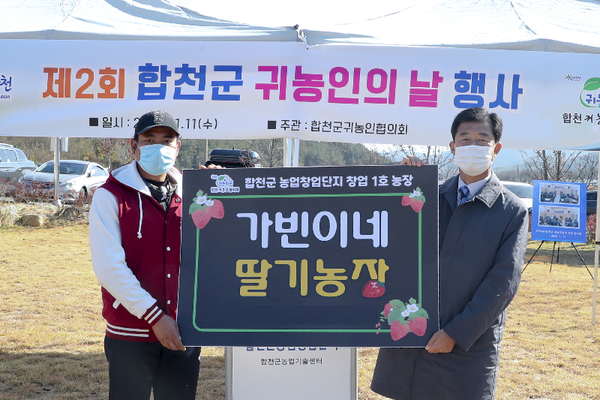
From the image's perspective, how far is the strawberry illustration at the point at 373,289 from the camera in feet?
7.00

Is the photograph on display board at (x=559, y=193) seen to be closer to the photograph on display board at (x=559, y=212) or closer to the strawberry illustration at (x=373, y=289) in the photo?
the photograph on display board at (x=559, y=212)

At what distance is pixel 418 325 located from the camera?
2.06 m

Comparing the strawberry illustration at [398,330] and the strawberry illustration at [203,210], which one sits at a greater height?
the strawberry illustration at [203,210]

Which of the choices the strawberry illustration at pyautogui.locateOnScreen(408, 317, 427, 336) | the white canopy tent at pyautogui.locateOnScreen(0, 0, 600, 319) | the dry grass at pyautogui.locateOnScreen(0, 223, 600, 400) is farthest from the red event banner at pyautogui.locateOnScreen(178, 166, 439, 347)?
the dry grass at pyautogui.locateOnScreen(0, 223, 600, 400)

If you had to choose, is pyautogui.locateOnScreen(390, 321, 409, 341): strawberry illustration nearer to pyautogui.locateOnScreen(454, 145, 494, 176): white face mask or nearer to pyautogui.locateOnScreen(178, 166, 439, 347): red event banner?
pyautogui.locateOnScreen(178, 166, 439, 347): red event banner

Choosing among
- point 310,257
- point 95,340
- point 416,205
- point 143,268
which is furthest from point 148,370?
point 95,340

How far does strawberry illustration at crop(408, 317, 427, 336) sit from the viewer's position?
2051mm

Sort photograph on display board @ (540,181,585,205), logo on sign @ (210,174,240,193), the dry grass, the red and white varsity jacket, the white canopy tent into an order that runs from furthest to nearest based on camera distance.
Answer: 1. photograph on display board @ (540,181,585,205)
2. the dry grass
3. the white canopy tent
4. logo on sign @ (210,174,240,193)
5. the red and white varsity jacket

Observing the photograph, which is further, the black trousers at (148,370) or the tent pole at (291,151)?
the tent pole at (291,151)

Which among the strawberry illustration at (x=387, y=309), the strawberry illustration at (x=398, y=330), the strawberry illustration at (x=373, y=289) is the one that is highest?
the strawberry illustration at (x=373, y=289)

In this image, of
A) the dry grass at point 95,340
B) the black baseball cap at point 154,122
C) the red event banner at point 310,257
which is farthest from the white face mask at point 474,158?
the dry grass at point 95,340

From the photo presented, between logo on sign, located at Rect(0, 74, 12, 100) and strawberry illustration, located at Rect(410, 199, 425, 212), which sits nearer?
strawberry illustration, located at Rect(410, 199, 425, 212)

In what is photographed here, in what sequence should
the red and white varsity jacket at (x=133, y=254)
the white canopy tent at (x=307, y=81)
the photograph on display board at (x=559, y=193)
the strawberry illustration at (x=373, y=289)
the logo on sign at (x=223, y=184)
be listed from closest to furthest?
the red and white varsity jacket at (x=133, y=254), the strawberry illustration at (x=373, y=289), the logo on sign at (x=223, y=184), the white canopy tent at (x=307, y=81), the photograph on display board at (x=559, y=193)

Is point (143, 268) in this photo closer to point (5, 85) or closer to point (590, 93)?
point (5, 85)
